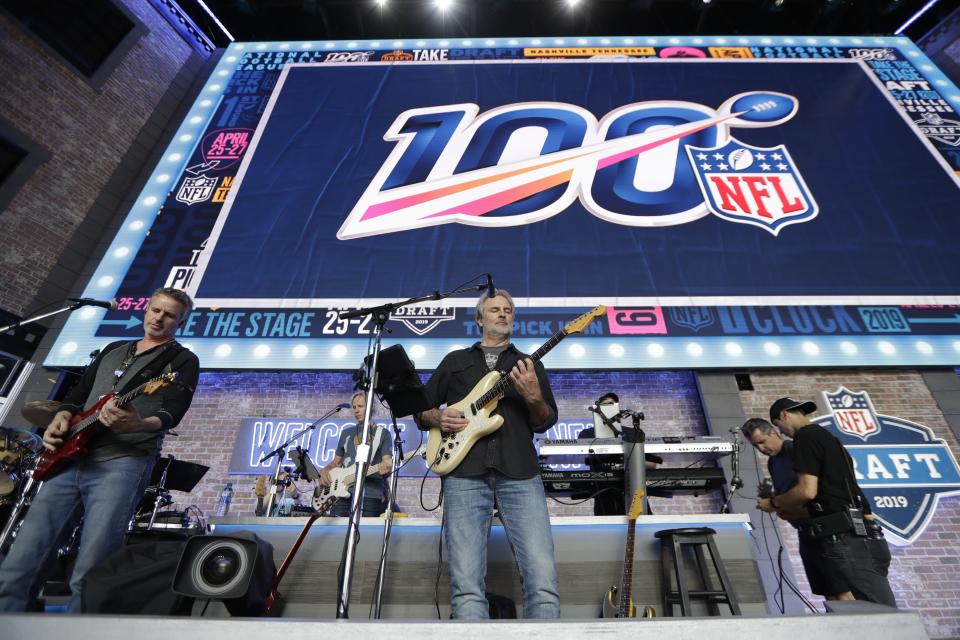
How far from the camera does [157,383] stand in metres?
2.20

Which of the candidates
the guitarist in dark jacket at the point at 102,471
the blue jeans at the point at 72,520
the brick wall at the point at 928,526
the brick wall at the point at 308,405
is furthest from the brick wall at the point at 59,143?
the brick wall at the point at 928,526

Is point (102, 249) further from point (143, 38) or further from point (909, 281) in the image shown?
point (909, 281)

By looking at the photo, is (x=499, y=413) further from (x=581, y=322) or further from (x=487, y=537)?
(x=581, y=322)

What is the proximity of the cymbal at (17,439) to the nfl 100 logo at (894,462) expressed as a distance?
6.62 meters

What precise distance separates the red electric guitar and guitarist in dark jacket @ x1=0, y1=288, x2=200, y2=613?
0.02m

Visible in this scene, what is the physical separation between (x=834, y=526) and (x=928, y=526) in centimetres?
310

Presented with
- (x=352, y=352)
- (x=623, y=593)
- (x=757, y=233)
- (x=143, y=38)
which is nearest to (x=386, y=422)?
(x=352, y=352)

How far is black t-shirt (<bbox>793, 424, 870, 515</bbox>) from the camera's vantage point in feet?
8.59

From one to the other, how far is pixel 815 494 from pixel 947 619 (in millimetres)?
3047

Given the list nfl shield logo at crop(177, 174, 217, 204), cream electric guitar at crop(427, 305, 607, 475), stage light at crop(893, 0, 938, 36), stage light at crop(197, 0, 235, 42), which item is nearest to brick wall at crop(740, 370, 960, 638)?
Answer: cream electric guitar at crop(427, 305, 607, 475)

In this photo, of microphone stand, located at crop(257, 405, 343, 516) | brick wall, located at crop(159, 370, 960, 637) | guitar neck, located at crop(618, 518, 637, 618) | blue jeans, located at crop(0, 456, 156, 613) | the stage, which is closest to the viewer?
blue jeans, located at crop(0, 456, 156, 613)

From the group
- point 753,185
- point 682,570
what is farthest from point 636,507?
point 753,185

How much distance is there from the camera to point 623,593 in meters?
2.07

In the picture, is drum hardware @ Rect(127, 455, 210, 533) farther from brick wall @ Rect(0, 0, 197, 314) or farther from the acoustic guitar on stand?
brick wall @ Rect(0, 0, 197, 314)
